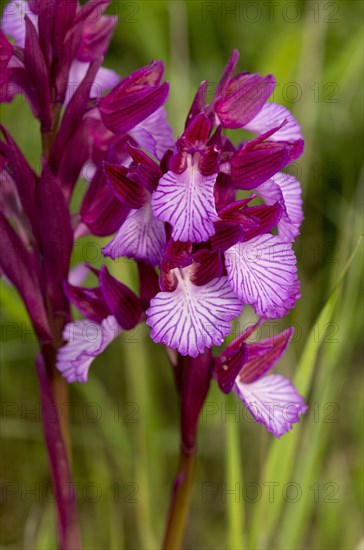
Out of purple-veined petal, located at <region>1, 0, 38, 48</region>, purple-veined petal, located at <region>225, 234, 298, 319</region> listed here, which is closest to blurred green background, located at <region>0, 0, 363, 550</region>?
purple-veined petal, located at <region>225, 234, 298, 319</region>

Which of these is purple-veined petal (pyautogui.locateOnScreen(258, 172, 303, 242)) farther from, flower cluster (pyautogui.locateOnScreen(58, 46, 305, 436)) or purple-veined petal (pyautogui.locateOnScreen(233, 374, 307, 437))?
purple-veined petal (pyautogui.locateOnScreen(233, 374, 307, 437))

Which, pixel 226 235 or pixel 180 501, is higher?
pixel 226 235

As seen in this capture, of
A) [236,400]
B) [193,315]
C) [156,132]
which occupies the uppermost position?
[156,132]

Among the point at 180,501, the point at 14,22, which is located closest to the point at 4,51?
the point at 14,22

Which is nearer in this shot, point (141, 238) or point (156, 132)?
point (141, 238)

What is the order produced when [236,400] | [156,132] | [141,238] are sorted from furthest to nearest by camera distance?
[236,400]
[156,132]
[141,238]

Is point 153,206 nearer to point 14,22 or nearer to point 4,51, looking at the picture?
point 4,51

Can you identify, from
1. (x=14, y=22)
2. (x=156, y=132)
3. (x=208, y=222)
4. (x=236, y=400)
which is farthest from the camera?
(x=236, y=400)
